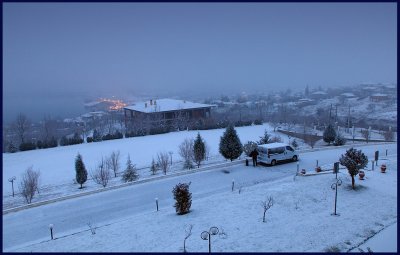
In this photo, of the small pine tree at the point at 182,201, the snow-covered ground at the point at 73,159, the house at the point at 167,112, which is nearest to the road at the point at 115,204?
the small pine tree at the point at 182,201

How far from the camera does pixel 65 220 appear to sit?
1483cm

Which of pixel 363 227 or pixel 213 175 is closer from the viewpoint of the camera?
pixel 363 227

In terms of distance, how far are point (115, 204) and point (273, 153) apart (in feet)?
36.4

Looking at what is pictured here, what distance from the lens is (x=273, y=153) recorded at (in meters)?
22.4

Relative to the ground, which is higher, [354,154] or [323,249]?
[354,154]

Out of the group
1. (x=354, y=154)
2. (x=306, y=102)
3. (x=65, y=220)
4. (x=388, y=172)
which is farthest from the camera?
(x=306, y=102)

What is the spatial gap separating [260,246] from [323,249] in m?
→ 1.96

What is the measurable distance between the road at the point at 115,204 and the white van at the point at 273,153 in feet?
1.65

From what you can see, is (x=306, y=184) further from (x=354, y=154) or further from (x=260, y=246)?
(x=260, y=246)

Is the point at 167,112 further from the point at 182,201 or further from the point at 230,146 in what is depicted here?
the point at 182,201

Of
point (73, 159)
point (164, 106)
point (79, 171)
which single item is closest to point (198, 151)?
point (79, 171)

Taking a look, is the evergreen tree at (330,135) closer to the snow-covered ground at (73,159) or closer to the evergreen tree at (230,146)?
the snow-covered ground at (73,159)

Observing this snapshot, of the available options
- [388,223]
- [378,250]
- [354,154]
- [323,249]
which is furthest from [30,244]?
[354,154]

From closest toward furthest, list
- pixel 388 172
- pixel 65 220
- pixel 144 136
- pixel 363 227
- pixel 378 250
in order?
pixel 378 250, pixel 363 227, pixel 65 220, pixel 388 172, pixel 144 136
